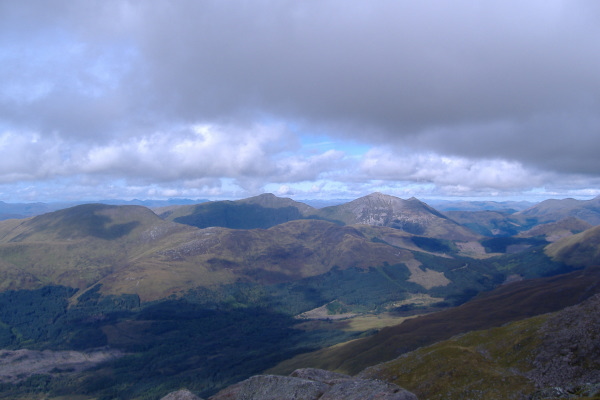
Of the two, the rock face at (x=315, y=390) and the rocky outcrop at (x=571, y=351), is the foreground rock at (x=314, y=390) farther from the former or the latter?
the rocky outcrop at (x=571, y=351)

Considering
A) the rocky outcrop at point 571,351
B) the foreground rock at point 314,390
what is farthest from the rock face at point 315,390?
the rocky outcrop at point 571,351

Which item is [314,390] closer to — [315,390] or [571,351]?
[315,390]

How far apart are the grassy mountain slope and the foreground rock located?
30.0m

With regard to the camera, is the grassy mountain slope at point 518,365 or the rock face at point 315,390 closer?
the rock face at point 315,390

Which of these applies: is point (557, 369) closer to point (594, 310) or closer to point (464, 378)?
point (464, 378)

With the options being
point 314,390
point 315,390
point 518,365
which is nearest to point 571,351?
point 518,365

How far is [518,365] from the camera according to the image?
9350 centimetres

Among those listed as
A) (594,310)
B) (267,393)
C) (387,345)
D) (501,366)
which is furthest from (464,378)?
(387,345)

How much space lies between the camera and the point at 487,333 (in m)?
128

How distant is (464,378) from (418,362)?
73.1 feet

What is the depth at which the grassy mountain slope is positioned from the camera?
256 ft

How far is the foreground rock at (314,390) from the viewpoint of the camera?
5953 cm

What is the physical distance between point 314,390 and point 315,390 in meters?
0.20

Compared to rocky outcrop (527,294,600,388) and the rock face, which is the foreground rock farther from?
rocky outcrop (527,294,600,388)
